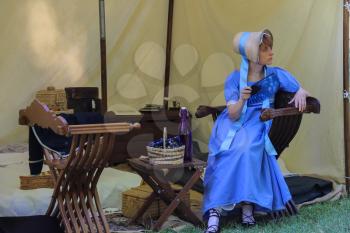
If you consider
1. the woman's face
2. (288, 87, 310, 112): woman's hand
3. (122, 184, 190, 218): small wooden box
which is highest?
the woman's face

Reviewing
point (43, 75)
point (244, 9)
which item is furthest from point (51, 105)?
point (244, 9)

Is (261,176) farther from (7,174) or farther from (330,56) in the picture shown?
(7,174)

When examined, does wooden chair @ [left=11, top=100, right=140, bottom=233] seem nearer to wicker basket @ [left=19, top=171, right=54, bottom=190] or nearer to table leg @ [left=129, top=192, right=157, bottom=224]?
table leg @ [left=129, top=192, right=157, bottom=224]

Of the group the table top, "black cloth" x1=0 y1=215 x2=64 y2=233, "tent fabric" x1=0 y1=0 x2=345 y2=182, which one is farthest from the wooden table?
"tent fabric" x1=0 y1=0 x2=345 y2=182

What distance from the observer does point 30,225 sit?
6.34 ft

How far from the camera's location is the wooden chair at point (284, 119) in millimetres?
2795

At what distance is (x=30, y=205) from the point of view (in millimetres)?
3090

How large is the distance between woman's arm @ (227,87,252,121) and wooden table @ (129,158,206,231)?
33cm

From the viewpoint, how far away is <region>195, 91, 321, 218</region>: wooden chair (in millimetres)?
2795

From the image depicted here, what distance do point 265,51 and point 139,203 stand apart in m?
1.13

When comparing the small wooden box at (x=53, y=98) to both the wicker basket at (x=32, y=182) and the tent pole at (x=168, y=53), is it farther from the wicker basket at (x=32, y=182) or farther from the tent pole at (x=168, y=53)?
the wicker basket at (x=32, y=182)

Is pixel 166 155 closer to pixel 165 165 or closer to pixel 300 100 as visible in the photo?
pixel 165 165

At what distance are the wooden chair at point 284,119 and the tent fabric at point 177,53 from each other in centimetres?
69

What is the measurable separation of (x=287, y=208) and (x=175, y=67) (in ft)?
7.84
